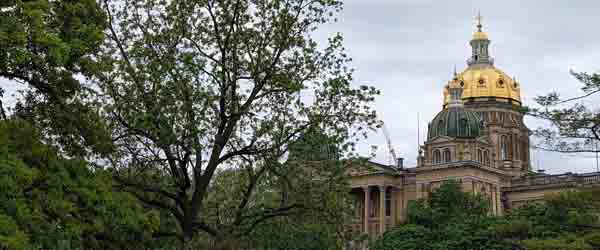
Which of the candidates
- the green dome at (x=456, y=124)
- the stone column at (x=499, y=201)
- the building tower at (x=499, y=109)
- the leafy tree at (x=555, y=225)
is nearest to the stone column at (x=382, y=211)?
the green dome at (x=456, y=124)

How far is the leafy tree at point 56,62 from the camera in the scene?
1720 cm

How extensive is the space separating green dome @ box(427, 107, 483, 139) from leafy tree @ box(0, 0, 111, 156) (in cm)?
5866

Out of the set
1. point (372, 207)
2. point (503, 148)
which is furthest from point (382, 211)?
point (503, 148)

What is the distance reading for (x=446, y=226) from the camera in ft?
168

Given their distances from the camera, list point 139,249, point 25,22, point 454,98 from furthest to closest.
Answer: point 454,98 < point 139,249 < point 25,22

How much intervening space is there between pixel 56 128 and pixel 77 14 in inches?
106

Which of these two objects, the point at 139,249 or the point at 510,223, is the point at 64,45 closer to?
the point at 139,249

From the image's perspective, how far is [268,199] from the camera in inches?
1077

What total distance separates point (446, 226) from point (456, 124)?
2711cm

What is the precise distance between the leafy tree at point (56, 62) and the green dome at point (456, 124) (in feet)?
192

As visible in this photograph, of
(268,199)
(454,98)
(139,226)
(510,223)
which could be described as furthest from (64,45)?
(454,98)

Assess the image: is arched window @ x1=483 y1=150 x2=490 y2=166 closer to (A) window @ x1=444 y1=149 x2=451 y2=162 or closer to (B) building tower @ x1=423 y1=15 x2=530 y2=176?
(A) window @ x1=444 y1=149 x2=451 y2=162

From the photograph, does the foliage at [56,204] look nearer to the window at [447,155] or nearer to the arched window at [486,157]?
the window at [447,155]

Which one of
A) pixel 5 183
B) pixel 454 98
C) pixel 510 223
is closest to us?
pixel 5 183
